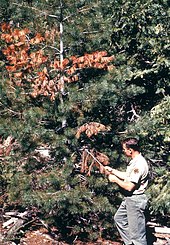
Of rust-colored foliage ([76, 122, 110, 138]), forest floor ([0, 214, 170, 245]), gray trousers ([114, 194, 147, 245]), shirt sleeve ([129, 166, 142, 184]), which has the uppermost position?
rust-colored foliage ([76, 122, 110, 138])

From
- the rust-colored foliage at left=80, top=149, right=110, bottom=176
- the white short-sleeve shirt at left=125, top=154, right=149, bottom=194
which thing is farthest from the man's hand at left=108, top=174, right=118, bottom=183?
the rust-colored foliage at left=80, top=149, right=110, bottom=176

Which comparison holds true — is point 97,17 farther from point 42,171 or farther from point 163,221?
point 163,221

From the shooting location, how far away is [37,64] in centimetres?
693

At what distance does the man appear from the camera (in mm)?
6078

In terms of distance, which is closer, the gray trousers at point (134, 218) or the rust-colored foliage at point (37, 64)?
the gray trousers at point (134, 218)

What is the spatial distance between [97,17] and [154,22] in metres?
1.35

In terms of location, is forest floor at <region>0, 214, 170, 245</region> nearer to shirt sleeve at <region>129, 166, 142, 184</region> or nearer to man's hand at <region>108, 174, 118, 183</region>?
man's hand at <region>108, 174, 118, 183</region>

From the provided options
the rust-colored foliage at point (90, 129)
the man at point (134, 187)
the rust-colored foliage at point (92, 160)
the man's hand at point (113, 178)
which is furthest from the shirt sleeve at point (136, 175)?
the rust-colored foliage at point (90, 129)

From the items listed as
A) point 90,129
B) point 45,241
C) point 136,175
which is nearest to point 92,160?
point 90,129

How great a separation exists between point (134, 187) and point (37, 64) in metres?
2.53

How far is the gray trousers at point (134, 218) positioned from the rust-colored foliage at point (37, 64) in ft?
6.84

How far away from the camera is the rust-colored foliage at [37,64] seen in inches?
270

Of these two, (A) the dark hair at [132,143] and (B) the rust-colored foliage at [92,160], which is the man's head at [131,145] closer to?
(A) the dark hair at [132,143]

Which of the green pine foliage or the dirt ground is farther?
the dirt ground
